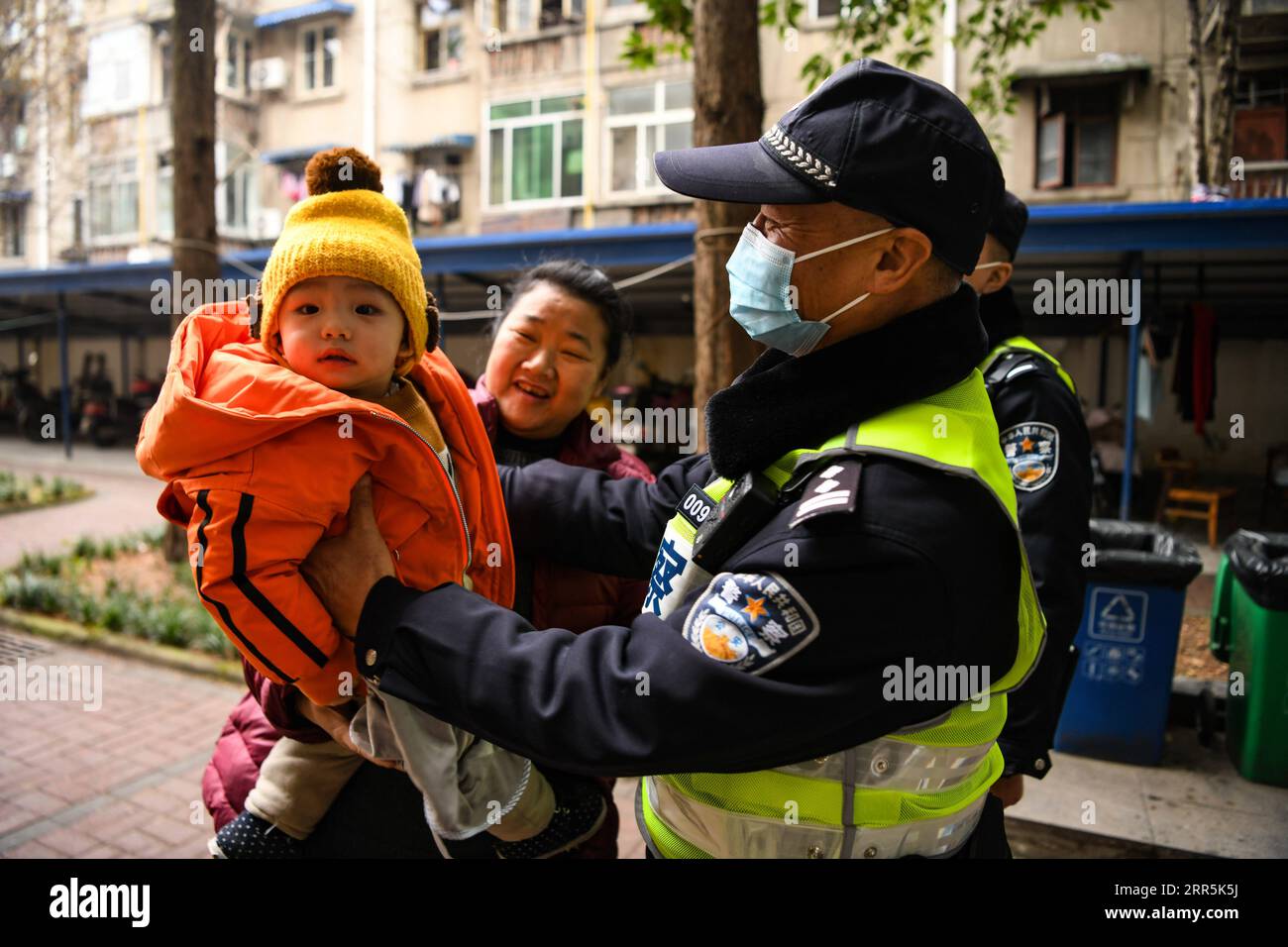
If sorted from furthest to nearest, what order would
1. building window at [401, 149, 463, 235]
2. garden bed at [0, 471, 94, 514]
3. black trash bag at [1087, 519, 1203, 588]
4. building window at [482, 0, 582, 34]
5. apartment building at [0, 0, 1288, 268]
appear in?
building window at [401, 149, 463, 235]
building window at [482, 0, 582, 34]
apartment building at [0, 0, 1288, 268]
garden bed at [0, 471, 94, 514]
black trash bag at [1087, 519, 1203, 588]

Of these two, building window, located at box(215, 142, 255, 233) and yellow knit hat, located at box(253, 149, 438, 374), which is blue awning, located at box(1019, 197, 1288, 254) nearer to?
yellow knit hat, located at box(253, 149, 438, 374)

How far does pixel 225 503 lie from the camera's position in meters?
1.38

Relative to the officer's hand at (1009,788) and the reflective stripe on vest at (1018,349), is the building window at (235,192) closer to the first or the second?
the reflective stripe on vest at (1018,349)

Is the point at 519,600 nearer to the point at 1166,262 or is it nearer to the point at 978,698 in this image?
the point at 978,698

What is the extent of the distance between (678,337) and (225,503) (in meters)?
16.2

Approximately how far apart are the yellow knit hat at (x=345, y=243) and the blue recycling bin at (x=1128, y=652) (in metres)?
3.71

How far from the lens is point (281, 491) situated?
1395mm

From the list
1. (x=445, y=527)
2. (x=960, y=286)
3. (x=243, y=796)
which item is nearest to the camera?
(x=960, y=286)

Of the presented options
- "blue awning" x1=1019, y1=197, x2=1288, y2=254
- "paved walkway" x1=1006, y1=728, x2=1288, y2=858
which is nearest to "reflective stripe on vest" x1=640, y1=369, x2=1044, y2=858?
"paved walkway" x1=1006, y1=728, x2=1288, y2=858

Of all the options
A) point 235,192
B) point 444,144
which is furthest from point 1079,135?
point 235,192

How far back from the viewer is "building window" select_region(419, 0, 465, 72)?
776 inches

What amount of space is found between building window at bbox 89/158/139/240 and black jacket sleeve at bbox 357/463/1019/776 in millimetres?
27130

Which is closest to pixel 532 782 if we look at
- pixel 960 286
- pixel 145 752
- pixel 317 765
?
pixel 317 765
